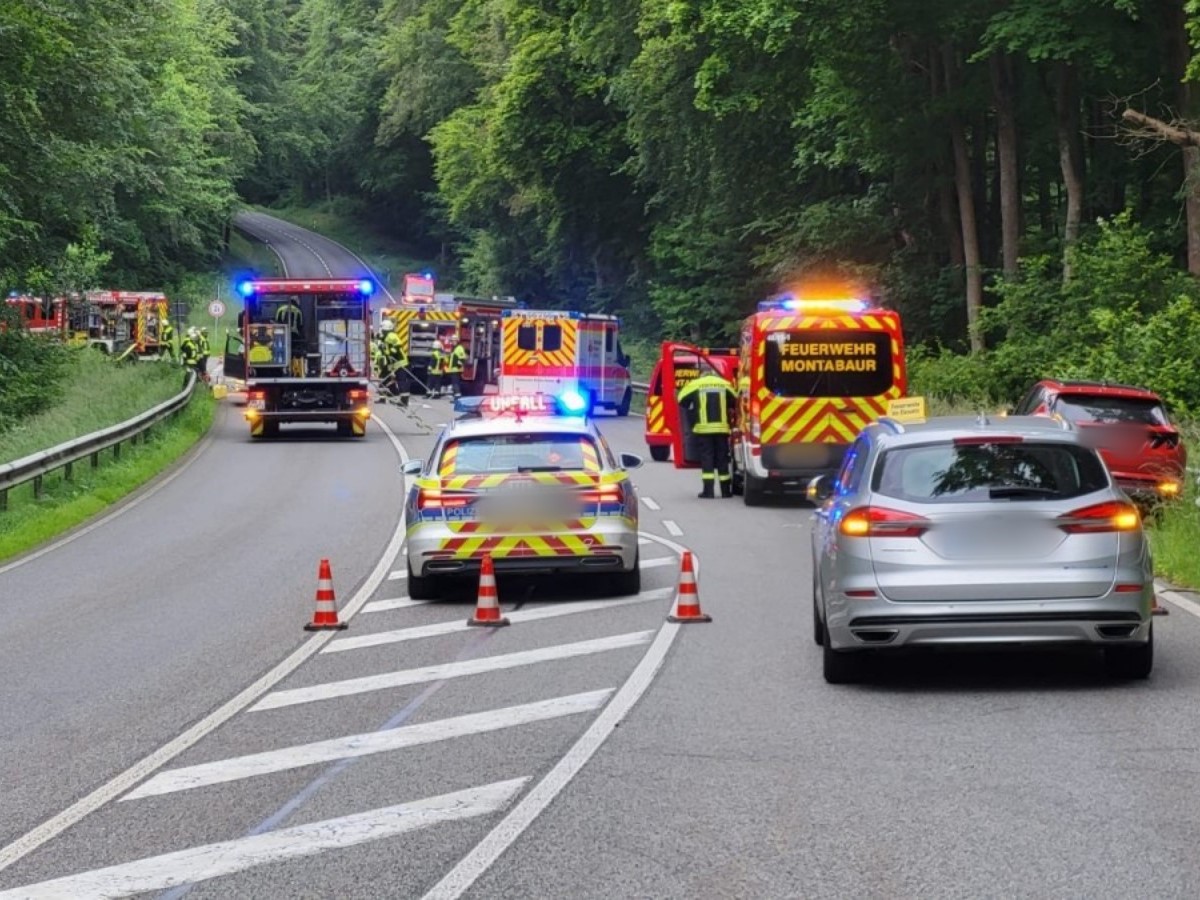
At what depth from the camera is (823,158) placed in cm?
4294

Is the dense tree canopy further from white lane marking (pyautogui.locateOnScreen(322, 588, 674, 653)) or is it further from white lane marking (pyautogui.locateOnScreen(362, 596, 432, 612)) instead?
white lane marking (pyautogui.locateOnScreen(362, 596, 432, 612))

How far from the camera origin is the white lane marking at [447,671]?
11.5 m

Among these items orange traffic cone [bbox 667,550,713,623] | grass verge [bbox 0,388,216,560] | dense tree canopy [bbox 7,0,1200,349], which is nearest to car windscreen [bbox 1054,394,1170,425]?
orange traffic cone [bbox 667,550,713,623]

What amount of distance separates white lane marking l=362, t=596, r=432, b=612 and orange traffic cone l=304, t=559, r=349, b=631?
1.02 meters

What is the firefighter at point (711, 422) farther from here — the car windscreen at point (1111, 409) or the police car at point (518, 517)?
the police car at point (518, 517)

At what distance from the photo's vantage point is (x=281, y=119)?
4806 inches

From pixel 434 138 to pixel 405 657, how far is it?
237 ft

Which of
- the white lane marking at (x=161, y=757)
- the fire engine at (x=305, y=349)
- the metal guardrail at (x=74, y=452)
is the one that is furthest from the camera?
the fire engine at (x=305, y=349)

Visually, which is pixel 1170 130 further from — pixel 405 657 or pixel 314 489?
pixel 405 657

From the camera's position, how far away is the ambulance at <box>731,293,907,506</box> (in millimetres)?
25000

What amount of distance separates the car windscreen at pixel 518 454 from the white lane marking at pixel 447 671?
2507 millimetres

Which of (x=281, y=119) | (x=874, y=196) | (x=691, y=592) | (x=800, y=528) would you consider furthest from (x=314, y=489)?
(x=281, y=119)

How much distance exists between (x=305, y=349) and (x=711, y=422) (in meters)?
15.0

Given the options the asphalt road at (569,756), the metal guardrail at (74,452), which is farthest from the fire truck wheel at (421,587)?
the metal guardrail at (74,452)
